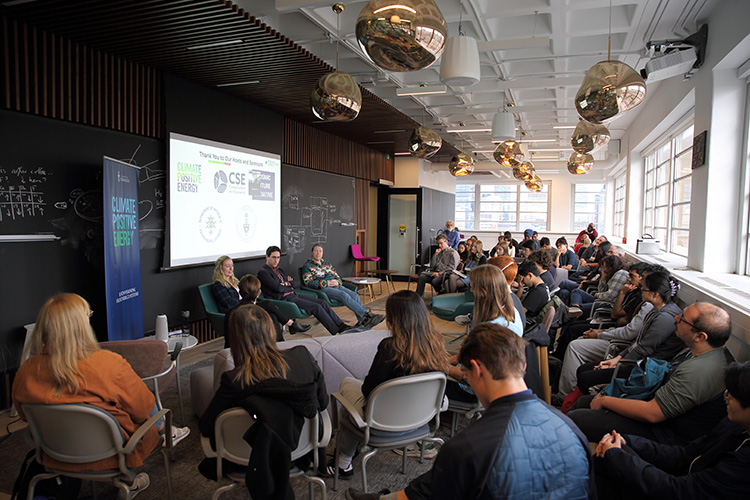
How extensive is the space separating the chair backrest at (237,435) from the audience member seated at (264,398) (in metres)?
0.06

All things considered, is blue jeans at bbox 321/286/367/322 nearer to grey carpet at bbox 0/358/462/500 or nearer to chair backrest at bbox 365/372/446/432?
grey carpet at bbox 0/358/462/500

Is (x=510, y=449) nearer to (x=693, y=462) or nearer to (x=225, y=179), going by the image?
(x=693, y=462)

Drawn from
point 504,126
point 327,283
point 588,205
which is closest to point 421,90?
point 504,126

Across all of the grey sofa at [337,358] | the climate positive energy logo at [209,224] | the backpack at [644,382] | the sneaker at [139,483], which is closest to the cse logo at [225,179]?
the climate positive energy logo at [209,224]

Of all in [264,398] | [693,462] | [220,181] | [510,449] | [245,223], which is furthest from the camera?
[245,223]

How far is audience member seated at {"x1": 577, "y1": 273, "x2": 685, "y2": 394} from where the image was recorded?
3.02 metres

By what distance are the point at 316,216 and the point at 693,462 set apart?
7530 millimetres

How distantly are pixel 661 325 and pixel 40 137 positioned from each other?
5280 mm

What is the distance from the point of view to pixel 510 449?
126 centimetres

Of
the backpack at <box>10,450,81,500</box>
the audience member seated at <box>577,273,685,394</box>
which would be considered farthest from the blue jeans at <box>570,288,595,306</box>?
the backpack at <box>10,450,81,500</box>

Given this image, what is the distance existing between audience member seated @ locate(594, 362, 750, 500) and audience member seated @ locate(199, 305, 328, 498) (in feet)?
4.55

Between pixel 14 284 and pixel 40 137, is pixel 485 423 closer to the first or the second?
pixel 14 284

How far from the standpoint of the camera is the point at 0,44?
361 cm

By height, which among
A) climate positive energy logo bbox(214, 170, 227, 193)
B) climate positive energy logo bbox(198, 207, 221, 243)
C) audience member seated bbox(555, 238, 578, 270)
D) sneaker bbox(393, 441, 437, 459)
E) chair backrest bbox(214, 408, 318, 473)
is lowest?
sneaker bbox(393, 441, 437, 459)
